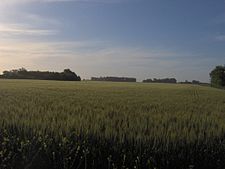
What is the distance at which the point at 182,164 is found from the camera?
8297mm

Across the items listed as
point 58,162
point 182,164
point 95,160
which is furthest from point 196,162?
point 58,162

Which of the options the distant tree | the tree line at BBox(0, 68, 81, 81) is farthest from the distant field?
the distant tree

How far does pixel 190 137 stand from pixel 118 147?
1.55 meters

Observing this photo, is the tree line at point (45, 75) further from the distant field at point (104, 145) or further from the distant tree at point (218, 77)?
the distant field at point (104, 145)

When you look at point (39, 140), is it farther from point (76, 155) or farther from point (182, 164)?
point (182, 164)

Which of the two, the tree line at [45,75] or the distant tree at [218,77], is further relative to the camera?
the distant tree at [218,77]

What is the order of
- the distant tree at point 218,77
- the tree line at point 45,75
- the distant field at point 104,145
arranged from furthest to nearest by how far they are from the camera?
1. the distant tree at point 218,77
2. the tree line at point 45,75
3. the distant field at point 104,145

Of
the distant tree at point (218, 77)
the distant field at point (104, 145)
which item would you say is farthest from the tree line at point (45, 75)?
the distant field at point (104, 145)

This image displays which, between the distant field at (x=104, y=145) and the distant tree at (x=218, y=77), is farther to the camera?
the distant tree at (x=218, y=77)

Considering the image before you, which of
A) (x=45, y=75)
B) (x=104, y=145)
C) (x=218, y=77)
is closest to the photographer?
(x=104, y=145)

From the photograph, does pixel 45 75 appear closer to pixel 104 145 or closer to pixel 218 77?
pixel 218 77

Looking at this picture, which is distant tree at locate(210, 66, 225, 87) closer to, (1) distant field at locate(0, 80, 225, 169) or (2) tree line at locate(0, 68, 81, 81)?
(2) tree line at locate(0, 68, 81, 81)

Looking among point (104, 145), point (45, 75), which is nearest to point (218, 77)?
point (45, 75)

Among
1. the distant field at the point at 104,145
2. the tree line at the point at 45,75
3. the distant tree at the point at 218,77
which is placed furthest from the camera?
the distant tree at the point at 218,77
